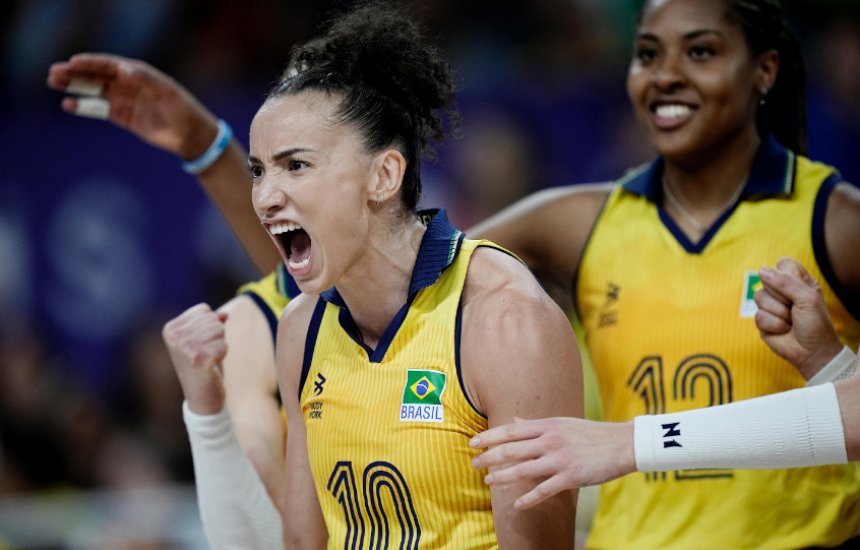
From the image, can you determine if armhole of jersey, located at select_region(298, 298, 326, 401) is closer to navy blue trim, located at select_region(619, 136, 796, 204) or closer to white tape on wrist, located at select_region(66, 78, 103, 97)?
navy blue trim, located at select_region(619, 136, 796, 204)

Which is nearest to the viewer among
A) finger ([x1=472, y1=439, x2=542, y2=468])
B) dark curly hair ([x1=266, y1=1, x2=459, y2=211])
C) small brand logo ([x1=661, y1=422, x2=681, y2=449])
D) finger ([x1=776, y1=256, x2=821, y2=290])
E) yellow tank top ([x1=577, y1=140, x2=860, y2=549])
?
finger ([x1=472, y1=439, x2=542, y2=468])

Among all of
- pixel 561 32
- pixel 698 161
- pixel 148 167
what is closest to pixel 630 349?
pixel 698 161

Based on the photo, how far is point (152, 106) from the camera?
3.99 m

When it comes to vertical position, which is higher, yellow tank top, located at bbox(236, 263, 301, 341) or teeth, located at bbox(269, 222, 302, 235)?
yellow tank top, located at bbox(236, 263, 301, 341)

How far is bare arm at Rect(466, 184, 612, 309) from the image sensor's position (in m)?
3.79

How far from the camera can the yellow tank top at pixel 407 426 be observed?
276 cm

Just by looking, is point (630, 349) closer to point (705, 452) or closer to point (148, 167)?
point (705, 452)

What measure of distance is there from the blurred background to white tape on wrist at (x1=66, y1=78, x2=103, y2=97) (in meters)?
2.12

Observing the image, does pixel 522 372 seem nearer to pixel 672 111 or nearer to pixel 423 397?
pixel 423 397

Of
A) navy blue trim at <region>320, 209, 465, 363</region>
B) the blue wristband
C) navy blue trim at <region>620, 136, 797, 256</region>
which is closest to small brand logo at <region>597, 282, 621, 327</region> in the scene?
navy blue trim at <region>620, 136, 797, 256</region>

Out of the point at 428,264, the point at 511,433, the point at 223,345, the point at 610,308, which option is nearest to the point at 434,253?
the point at 428,264

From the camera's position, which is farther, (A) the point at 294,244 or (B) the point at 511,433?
(A) the point at 294,244

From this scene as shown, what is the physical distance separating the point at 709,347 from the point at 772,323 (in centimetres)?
31

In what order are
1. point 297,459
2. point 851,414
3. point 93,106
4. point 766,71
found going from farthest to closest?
1. point 93,106
2. point 766,71
3. point 297,459
4. point 851,414
